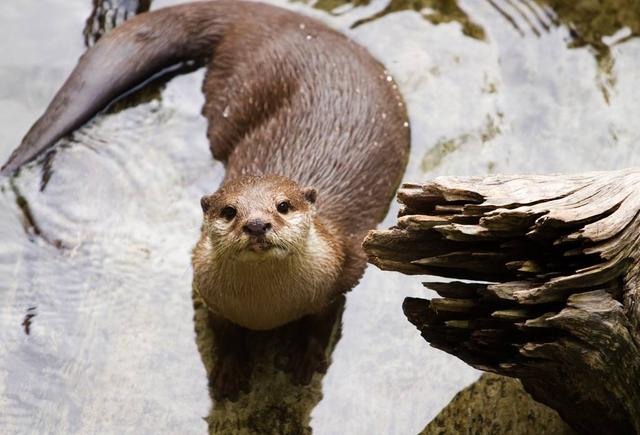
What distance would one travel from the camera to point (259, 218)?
244 cm

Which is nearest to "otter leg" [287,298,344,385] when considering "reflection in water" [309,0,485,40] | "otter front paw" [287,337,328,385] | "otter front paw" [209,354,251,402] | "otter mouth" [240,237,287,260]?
"otter front paw" [287,337,328,385]

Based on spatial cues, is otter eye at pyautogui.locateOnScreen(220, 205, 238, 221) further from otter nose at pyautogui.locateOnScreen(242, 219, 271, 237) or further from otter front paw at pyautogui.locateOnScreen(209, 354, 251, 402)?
otter front paw at pyautogui.locateOnScreen(209, 354, 251, 402)

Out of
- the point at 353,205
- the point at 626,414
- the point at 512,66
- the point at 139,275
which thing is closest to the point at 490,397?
the point at 626,414

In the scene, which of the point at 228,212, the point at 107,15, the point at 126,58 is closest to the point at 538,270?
the point at 228,212

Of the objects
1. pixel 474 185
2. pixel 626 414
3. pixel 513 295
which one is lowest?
pixel 626 414

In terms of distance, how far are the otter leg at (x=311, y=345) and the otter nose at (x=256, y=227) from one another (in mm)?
495

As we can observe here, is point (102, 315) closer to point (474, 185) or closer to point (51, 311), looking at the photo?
point (51, 311)

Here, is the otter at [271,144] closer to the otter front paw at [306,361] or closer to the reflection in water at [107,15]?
the otter front paw at [306,361]

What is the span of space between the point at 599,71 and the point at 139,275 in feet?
5.46

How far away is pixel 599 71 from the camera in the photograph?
3521 mm

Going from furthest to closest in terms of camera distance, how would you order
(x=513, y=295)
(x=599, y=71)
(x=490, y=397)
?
1. (x=599, y=71)
2. (x=490, y=397)
3. (x=513, y=295)

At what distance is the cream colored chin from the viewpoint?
8.09ft

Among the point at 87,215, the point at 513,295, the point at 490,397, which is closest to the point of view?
the point at 513,295

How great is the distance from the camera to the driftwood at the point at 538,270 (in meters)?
2.18
